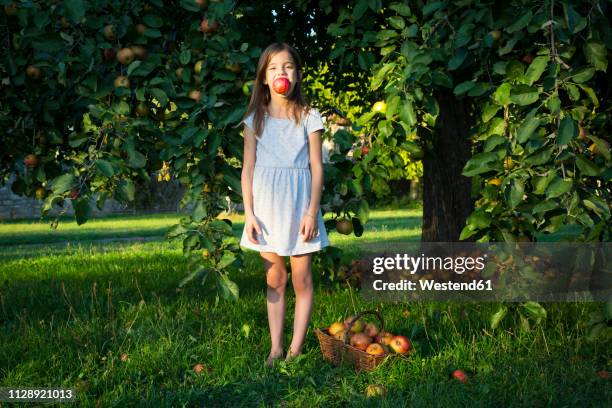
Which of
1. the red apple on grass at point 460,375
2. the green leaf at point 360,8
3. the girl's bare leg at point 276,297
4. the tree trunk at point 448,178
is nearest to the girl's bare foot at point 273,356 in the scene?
the girl's bare leg at point 276,297

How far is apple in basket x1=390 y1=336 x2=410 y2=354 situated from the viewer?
10.6 feet

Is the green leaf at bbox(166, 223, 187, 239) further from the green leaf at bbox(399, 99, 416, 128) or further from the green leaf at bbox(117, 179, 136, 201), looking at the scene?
the green leaf at bbox(399, 99, 416, 128)

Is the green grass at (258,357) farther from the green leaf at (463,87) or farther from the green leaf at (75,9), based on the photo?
the green leaf at (75,9)

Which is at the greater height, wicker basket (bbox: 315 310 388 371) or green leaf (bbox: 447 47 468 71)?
green leaf (bbox: 447 47 468 71)

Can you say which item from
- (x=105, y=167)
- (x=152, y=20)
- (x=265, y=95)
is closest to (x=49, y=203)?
(x=105, y=167)

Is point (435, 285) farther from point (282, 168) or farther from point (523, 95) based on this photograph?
point (523, 95)

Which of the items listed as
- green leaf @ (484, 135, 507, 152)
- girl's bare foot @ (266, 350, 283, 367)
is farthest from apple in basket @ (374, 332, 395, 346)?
green leaf @ (484, 135, 507, 152)

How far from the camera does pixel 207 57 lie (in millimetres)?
3162

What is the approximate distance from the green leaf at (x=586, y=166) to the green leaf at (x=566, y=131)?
0.11 meters

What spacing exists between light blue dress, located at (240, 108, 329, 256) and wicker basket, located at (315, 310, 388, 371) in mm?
462

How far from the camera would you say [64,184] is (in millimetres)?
2883

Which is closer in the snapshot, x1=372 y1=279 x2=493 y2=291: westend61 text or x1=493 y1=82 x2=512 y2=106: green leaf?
x1=493 y1=82 x2=512 y2=106: green leaf

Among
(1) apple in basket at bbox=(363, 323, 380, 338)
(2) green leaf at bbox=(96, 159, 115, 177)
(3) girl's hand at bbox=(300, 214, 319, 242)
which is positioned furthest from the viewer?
(1) apple in basket at bbox=(363, 323, 380, 338)

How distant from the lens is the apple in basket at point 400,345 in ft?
10.6
